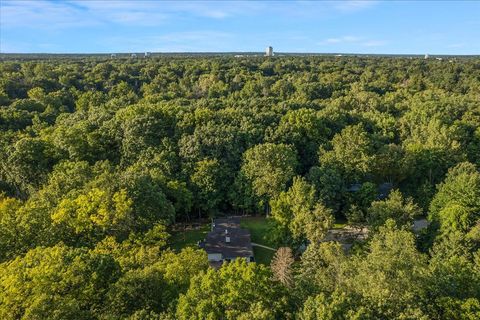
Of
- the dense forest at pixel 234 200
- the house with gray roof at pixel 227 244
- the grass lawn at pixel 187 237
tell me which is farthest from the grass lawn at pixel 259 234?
the grass lawn at pixel 187 237

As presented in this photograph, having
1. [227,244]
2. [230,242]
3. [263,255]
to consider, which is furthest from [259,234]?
[227,244]

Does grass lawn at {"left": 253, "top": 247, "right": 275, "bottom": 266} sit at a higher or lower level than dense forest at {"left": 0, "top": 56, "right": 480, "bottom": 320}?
lower

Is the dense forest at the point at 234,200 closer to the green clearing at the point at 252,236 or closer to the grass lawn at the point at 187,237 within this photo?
the green clearing at the point at 252,236

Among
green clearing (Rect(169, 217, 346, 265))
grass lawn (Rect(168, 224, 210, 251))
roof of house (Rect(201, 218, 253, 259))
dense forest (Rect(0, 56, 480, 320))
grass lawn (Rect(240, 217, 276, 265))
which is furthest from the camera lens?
grass lawn (Rect(168, 224, 210, 251))

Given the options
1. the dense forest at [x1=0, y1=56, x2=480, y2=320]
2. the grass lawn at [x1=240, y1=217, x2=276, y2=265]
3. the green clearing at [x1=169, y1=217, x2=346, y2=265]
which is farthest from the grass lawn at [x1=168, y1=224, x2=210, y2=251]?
the grass lawn at [x1=240, y1=217, x2=276, y2=265]

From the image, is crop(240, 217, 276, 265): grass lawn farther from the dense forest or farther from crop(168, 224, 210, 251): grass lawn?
Result: crop(168, 224, 210, 251): grass lawn
